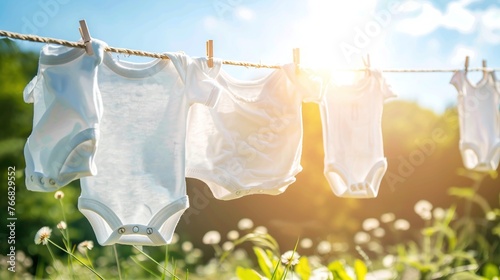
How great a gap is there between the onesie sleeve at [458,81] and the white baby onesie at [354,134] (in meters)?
0.51

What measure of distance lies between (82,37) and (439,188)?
4.23 metres

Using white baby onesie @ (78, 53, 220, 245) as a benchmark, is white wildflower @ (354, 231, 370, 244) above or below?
below

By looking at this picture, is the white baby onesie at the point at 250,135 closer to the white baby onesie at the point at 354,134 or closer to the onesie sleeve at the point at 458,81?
the white baby onesie at the point at 354,134

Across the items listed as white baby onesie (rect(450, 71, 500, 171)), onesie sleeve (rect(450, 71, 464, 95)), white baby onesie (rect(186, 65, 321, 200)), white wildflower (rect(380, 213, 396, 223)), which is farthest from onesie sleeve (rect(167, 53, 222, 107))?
white wildflower (rect(380, 213, 396, 223))

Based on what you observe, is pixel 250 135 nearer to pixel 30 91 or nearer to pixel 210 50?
pixel 210 50

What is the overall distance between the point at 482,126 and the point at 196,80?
1.75 meters

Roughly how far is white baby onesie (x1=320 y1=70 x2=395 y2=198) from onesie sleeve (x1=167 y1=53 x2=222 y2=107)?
634 mm

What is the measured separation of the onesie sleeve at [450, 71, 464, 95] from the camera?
2.51m

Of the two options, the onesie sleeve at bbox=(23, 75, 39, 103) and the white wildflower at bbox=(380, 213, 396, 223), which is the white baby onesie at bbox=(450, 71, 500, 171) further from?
the onesie sleeve at bbox=(23, 75, 39, 103)

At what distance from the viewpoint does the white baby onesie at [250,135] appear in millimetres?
1805

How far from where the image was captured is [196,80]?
1614 millimetres

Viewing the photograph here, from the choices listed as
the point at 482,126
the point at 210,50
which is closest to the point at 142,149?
the point at 210,50

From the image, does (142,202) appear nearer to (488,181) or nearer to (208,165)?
(208,165)

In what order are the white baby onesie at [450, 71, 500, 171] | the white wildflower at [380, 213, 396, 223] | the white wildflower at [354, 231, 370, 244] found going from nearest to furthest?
1. the white baby onesie at [450, 71, 500, 171]
2. the white wildflower at [354, 231, 370, 244]
3. the white wildflower at [380, 213, 396, 223]
